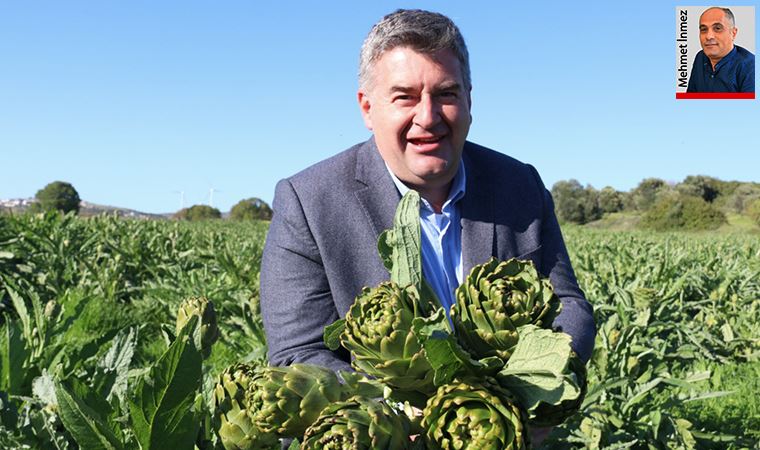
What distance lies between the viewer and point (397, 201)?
1811 millimetres

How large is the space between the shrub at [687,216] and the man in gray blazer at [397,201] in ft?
127

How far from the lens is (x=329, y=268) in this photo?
5.96 ft

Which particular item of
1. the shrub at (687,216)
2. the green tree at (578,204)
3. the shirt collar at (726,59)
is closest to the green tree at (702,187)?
the green tree at (578,204)

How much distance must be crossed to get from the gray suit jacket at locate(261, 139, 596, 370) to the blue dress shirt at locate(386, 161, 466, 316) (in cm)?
3

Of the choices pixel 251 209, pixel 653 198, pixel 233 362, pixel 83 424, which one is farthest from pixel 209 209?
pixel 83 424

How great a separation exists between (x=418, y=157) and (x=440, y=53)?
9.0 inches

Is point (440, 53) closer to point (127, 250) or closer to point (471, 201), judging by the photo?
point (471, 201)

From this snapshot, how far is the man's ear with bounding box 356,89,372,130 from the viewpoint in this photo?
1.73m

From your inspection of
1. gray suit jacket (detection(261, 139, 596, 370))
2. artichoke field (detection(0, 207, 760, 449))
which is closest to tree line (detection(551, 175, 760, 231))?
artichoke field (detection(0, 207, 760, 449))

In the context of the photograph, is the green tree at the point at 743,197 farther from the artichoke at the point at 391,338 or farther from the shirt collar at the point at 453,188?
the artichoke at the point at 391,338

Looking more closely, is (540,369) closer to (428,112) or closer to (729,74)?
(428,112)

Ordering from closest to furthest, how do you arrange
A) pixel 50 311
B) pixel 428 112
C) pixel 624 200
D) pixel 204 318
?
pixel 204 318, pixel 428 112, pixel 50 311, pixel 624 200

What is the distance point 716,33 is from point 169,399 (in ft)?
37.8

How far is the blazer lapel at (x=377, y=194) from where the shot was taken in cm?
183
